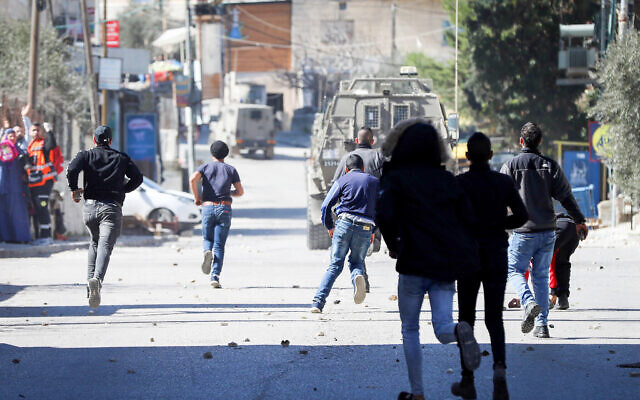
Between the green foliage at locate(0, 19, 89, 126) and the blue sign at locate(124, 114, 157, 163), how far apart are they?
3907 millimetres

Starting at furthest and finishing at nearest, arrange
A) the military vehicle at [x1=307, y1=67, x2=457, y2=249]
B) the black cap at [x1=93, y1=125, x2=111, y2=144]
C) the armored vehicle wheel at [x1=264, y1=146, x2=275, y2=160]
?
the armored vehicle wheel at [x1=264, y1=146, x2=275, y2=160], the military vehicle at [x1=307, y1=67, x2=457, y2=249], the black cap at [x1=93, y1=125, x2=111, y2=144]

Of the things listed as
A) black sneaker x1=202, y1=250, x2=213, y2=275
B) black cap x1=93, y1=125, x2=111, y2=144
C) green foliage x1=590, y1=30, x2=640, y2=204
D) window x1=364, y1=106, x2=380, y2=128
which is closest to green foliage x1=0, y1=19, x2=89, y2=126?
window x1=364, y1=106, x2=380, y2=128

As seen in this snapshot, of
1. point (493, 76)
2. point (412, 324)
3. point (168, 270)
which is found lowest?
point (168, 270)

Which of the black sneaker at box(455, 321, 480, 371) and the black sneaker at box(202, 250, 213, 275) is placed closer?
the black sneaker at box(455, 321, 480, 371)

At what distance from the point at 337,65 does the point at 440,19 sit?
7470 millimetres

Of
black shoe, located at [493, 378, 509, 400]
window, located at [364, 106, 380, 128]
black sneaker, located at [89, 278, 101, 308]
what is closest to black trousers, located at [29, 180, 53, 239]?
window, located at [364, 106, 380, 128]

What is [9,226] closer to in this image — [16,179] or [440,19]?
[16,179]

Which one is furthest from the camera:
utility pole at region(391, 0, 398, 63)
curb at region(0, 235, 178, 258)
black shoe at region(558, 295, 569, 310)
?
utility pole at region(391, 0, 398, 63)

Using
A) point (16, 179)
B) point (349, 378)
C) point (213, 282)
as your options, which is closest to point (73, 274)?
point (213, 282)

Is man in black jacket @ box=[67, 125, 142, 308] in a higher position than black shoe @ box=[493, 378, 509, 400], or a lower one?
higher

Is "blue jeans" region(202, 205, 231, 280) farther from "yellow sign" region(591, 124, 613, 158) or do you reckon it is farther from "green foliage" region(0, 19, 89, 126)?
"green foliage" region(0, 19, 89, 126)

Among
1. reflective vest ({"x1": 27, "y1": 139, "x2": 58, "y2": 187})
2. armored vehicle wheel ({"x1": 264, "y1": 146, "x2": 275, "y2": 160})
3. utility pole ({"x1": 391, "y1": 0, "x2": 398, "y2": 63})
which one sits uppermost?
utility pole ({"x1": 391, "y1": 0, "x2": 398, "y2": 63})

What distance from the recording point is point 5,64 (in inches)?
1023

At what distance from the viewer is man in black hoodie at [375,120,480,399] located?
623 cm
